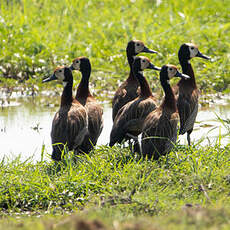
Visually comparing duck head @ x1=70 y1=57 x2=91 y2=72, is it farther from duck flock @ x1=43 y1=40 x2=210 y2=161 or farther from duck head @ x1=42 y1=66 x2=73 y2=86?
duck head @ x1=42 y1=66 x2=73 y2=86

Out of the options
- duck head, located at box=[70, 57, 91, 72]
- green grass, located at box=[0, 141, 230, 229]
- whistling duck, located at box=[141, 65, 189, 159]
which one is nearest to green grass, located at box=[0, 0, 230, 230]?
green grass, located at box=[0, 141, 230, 229]

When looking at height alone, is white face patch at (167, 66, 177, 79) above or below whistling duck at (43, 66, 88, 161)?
above

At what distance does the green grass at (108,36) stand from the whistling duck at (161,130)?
13.6 feet

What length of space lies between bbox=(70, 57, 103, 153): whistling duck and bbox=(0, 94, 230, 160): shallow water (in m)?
0.53

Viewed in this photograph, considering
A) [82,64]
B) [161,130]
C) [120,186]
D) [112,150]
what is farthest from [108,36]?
[120,186]

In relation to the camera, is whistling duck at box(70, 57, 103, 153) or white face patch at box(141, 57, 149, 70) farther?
white face patch at box(141, 57, 149, 70)

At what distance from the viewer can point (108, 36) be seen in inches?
517

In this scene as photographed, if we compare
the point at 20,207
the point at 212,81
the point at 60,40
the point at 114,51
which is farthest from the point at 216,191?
the point at 60,40

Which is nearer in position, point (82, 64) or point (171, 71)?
point (171, 71)

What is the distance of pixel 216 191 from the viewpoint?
545 cm

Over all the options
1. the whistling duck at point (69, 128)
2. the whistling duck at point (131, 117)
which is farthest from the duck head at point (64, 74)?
the whistling duck at point (131, 117)

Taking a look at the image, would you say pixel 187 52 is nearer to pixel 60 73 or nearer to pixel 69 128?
pixel 60 73

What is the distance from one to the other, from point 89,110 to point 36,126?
1.69m

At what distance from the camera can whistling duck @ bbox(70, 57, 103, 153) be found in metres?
6.95
